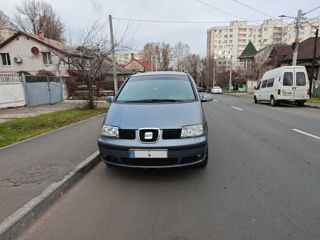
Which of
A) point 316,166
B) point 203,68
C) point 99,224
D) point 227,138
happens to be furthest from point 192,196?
point 203,68

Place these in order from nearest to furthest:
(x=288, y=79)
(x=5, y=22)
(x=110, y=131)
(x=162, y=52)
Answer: (x=110, y=131)
(x=288, y=79)
(x=5, y=22)
(x=162, y=52)

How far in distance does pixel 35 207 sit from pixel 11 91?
12355 millimetres

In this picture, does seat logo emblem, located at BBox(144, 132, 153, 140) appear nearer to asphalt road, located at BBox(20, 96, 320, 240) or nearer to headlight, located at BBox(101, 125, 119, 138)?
headlight, located at BBox(101, 125, 119, 138)

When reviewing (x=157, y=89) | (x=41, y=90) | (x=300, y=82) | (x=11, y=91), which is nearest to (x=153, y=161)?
(x=157, y=89)

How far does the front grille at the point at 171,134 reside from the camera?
3010 mm

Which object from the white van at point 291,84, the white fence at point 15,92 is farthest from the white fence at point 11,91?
the white van at point 291,84

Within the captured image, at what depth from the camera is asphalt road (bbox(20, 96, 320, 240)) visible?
2.16m

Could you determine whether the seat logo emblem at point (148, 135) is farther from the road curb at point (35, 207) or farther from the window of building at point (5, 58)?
the window of building at point (5, 58)

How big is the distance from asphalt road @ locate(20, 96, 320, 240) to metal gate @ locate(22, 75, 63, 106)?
12256 millimetres

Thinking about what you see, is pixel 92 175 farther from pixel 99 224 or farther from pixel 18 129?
pixel 18 129

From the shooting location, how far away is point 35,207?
2.48 metres

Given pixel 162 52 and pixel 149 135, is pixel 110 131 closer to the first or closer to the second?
pixel 149 135

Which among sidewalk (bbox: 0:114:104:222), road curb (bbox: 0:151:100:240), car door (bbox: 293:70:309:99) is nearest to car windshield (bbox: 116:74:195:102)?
sidewalk (bbox: 0:114:104:222)

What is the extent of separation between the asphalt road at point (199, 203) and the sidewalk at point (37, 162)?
41 cm
